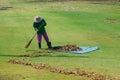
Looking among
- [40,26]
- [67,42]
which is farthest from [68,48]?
[67,42]

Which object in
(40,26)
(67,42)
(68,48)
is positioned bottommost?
(67,42)

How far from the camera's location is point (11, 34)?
28.2m

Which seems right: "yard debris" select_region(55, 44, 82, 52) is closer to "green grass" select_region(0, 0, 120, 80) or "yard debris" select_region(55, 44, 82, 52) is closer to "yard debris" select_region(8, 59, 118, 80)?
"green grass" select_region(0, 0, 120, 80)

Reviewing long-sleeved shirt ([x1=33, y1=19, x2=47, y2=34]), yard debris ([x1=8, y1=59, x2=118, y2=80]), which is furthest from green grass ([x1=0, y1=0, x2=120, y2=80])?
long-sleeved shirt ([x1=33, y1=19, x2=47, y2=34])

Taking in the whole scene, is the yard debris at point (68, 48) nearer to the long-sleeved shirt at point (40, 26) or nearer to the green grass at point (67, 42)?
the green grass at point (67, 42)

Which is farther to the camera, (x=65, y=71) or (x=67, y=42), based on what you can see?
(x=67, y=42)

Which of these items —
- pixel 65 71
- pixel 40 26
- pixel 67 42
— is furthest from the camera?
pixel 67 42

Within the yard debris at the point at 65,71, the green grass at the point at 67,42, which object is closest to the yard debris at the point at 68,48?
the green grass at the point at 67,42

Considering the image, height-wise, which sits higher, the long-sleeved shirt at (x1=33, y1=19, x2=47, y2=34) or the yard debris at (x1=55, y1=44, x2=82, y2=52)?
the long-sleeved shirt at (x1=33, y1=19, x2=47, y2=34)

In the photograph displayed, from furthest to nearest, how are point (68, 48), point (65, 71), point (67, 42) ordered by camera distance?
point (67, 42), point (68, 48), point (65, 71)

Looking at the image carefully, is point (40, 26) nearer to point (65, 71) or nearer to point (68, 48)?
point (68, 48)

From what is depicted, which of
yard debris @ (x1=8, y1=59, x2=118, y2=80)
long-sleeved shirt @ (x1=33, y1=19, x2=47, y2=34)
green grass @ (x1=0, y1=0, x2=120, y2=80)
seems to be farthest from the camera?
long-sleeved shirt @ (x1=33, y1=19, x2=47, y2=34)

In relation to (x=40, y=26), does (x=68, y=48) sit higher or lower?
lower

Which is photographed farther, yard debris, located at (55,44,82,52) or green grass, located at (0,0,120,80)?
yard debris, located at (55,44,82,52)
